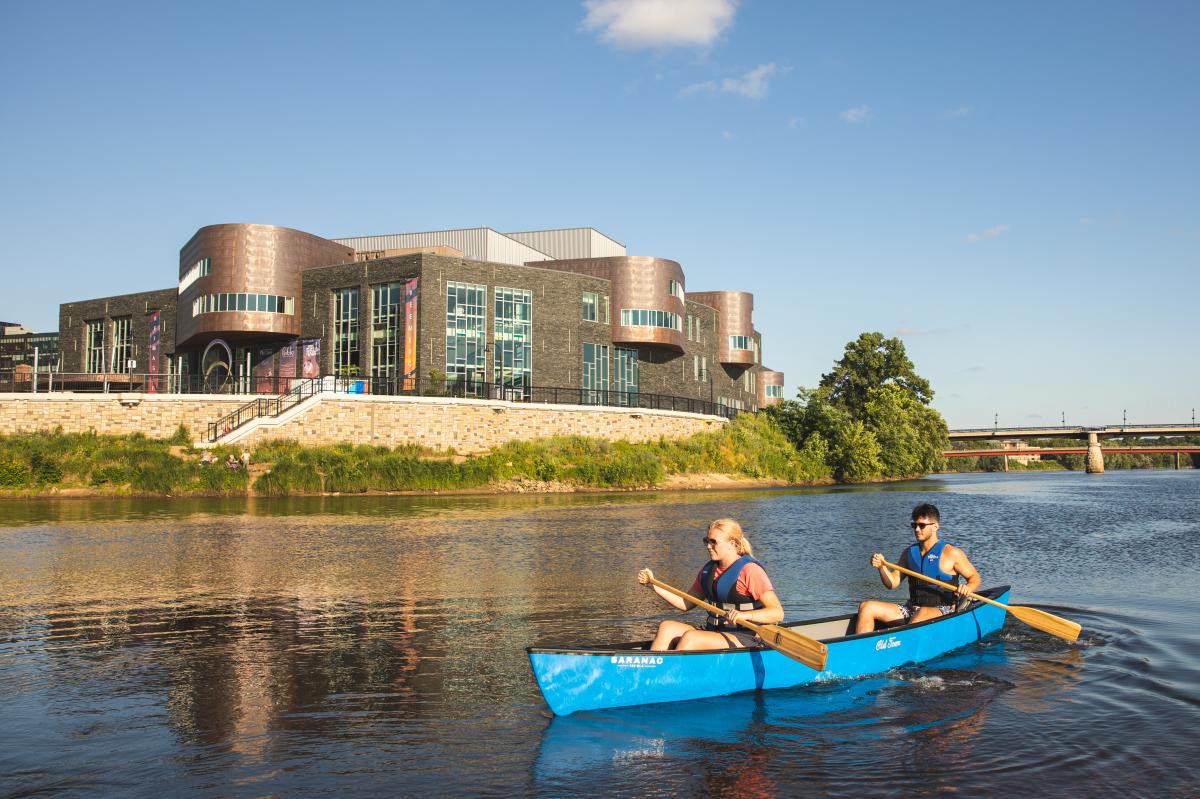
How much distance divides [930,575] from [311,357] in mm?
53320

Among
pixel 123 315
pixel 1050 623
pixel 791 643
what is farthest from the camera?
pixel 123 315

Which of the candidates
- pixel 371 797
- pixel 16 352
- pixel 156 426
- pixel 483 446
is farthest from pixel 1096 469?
pixel 16 352

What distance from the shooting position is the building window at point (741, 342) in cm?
7969

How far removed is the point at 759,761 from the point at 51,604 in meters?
11.2

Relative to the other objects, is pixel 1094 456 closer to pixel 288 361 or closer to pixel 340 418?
pixel 288 361

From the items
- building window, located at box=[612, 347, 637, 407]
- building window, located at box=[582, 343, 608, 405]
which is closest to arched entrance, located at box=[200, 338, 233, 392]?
building window, located at box=[582, 343, 608, 405]

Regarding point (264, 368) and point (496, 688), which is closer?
point (496, 688)

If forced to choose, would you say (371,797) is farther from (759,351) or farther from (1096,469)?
(1096,469)

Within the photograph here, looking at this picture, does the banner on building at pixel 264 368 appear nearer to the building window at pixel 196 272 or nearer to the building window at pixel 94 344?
the building window at pixel 196 272

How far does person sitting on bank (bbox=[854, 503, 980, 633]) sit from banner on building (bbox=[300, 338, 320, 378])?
2056 inches

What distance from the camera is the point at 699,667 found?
8.36 m

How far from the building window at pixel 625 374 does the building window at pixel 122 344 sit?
36.2 metres

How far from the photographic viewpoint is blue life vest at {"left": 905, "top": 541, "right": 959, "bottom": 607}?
35.1 feet

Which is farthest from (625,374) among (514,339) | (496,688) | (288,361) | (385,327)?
(496,688)
